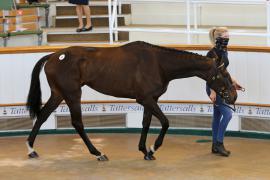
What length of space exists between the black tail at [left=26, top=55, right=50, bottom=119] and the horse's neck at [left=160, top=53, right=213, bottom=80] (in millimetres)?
1691

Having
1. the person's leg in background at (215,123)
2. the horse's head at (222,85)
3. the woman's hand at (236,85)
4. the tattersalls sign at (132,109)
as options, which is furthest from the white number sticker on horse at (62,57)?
the woman's hand at (236,85)

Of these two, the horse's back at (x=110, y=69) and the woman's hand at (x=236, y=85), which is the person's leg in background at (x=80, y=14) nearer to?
the horse's back at (x=110, y=69)

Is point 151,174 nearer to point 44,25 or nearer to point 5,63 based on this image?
point 5,63

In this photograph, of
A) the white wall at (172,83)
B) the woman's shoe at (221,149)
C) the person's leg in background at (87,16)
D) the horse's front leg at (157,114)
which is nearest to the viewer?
the horse's front leg at (157,114)

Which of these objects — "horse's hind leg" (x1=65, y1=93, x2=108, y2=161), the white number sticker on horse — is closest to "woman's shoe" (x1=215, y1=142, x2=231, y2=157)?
"horse's hind leg" (x1=65, y1=93, x2=108, y2=161)

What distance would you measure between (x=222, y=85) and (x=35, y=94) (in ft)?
8.52

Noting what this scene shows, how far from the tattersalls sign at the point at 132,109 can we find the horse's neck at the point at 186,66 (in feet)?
5.09

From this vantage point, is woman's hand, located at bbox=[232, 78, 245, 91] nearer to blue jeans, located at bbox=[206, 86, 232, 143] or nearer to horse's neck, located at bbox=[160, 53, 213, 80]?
blue jeans, located at bbox=[206, 86, 232, 143]

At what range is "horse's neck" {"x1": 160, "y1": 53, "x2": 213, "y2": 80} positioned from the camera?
10219 mm

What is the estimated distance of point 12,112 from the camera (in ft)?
39.2

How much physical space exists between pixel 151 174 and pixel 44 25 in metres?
6.81

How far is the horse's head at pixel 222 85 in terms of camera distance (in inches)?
402

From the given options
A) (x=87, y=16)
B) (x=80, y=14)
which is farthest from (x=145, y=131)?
(x=80, y=14)

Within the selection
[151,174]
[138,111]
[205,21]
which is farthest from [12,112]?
[205,21]
